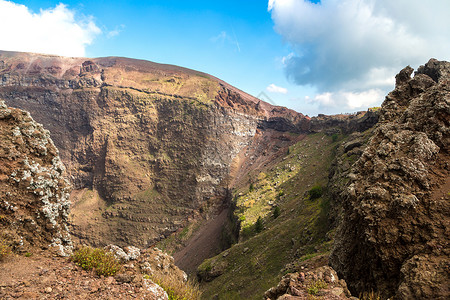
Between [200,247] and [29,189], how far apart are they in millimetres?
49032

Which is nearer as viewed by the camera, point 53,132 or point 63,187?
point 63,187

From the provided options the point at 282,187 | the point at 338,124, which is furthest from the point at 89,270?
the point at 338,124

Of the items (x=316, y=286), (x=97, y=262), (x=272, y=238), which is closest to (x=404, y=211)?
(x=316, y=286)

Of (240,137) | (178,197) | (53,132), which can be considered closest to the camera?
(178,197)

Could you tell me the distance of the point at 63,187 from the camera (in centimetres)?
1012

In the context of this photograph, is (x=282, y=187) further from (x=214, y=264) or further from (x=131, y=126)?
(x=131, y=126)

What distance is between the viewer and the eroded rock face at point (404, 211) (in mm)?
5934

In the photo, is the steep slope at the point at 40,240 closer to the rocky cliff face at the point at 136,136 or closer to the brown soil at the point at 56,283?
the brown soil at the point at 56,283

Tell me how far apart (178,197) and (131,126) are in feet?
101

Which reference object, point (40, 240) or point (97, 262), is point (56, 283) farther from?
point (40, 240)

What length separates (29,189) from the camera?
8.68 metres

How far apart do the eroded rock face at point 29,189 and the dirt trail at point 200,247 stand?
4018cm

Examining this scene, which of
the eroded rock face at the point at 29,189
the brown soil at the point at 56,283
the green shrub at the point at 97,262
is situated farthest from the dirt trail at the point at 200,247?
the brown soil at the point at 56,283

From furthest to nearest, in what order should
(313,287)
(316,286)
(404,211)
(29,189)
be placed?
(29,189) → (404,211) → (316,286) → (313,287)
